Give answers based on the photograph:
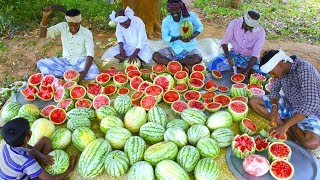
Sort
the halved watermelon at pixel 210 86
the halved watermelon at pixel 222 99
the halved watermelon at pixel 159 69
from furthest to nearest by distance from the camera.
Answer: the halved watermelon at pixel 159 69 < the halved watermelon at pixel 210 86 < the halved watermelon at pixel 222 99

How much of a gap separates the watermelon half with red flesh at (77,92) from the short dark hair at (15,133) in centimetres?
199

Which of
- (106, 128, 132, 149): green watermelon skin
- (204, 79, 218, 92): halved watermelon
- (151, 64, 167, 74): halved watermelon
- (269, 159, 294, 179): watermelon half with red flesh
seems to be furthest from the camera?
(151, 64, 167, 74): halved watermelon

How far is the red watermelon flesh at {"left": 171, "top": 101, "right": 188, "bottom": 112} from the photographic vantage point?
16.0 ft

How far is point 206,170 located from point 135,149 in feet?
3.03

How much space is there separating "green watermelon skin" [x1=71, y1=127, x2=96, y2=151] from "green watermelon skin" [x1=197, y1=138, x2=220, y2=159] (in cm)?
147

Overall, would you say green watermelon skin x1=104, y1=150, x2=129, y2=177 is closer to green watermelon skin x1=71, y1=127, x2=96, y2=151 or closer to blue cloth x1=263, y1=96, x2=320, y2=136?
green watermelon skin x1=71, y1=127, x2=96, y2=151

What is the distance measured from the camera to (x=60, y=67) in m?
6.18

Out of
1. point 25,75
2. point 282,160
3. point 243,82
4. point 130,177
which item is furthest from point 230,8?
point 130,177

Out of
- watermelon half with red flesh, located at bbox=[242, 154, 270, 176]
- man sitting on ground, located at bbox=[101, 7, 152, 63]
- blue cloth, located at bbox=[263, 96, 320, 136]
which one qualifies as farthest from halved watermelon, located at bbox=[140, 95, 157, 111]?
blue cloth, located at bbox=[263, 96, 320, 136]

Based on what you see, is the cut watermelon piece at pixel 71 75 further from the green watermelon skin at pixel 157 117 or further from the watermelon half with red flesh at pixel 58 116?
the green watermelon skin at pixel 157 117

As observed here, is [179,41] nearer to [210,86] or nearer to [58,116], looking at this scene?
[210,86]

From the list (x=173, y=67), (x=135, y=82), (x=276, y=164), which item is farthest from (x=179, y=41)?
(x=276, y=164)

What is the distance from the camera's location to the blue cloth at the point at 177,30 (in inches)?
248

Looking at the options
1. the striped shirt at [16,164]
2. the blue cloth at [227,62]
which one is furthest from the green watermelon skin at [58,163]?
the blue cloth at [227,62]
